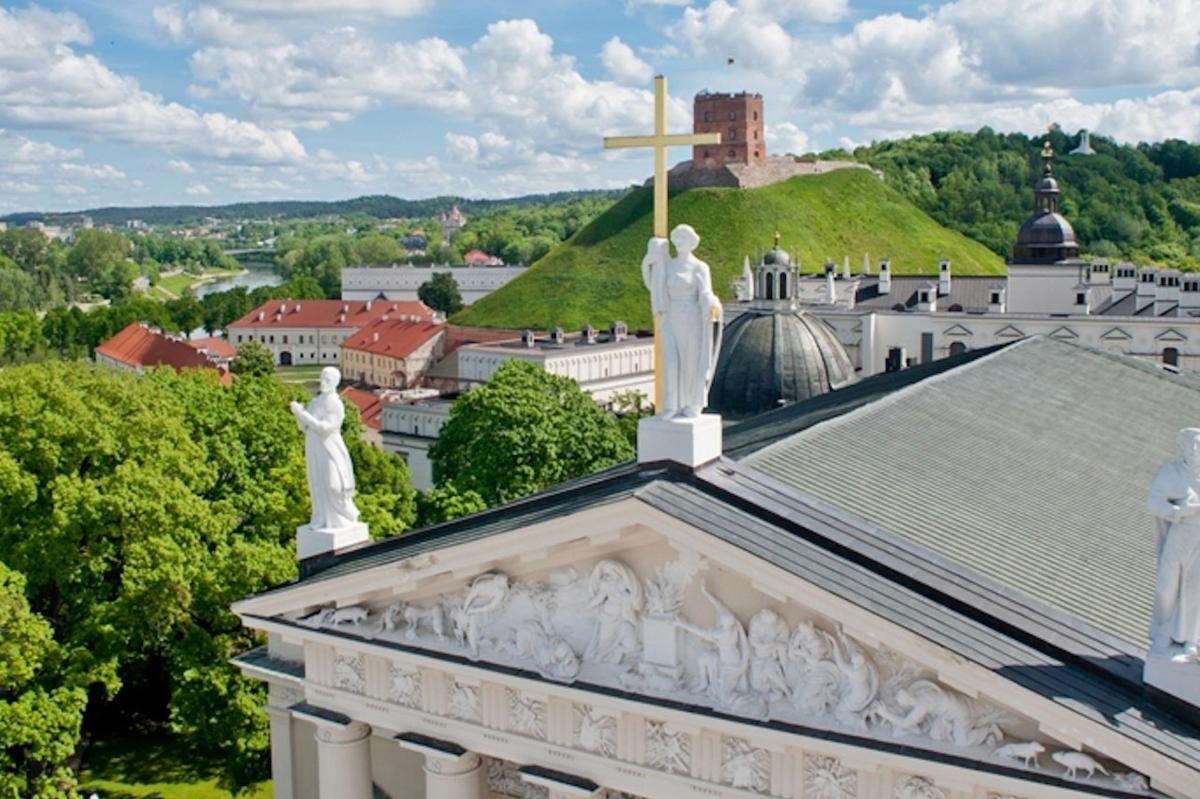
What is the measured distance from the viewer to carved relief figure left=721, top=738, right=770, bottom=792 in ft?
48.7

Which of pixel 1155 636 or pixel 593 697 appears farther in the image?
pixel 593 697

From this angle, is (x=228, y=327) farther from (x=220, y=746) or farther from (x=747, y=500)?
(x=747, y=500)

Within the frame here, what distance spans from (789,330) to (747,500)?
38415mm

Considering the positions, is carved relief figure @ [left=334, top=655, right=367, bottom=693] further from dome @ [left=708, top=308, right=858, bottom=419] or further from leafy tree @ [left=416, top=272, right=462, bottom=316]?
leafy tree @ [left=416, top=272, right=462, bottom=316]

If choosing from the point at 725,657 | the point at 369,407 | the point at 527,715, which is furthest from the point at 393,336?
the point at 725,657

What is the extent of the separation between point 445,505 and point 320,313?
127363 millimetres

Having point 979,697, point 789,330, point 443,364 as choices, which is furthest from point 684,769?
point 443,364

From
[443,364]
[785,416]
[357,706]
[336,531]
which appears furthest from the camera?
[443,364]

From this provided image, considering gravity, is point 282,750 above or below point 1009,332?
below

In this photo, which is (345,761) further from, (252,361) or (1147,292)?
(252,361)

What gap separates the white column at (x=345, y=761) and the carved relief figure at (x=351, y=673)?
511mm

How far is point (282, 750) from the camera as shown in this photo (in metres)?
20.3

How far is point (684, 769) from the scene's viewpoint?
15.4 m

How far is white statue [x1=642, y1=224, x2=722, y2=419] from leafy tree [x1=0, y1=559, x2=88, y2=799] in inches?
795
